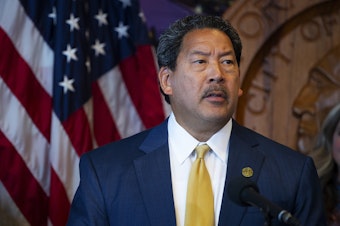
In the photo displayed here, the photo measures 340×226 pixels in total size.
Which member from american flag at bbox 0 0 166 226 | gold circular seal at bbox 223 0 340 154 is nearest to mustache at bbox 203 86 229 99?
american flag at bbox 0 0 166 226

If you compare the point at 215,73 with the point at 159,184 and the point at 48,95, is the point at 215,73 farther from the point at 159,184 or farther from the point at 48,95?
the point at 48,95

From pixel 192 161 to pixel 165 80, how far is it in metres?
0.33

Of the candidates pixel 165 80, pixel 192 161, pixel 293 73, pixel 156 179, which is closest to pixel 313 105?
pixel 293 73

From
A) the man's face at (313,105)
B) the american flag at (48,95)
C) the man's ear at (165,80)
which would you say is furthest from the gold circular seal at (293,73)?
the man's ear at (165,80)

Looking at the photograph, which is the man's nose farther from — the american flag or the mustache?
the american flag

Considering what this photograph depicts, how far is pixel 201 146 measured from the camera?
1.93m

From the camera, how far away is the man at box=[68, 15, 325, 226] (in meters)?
1.84

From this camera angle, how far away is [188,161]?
1.93m

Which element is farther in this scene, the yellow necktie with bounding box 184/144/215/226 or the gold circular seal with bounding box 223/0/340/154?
the gold circular seal with bounding box 223/0/340/154

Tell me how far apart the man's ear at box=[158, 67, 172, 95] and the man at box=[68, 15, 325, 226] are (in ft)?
0.12

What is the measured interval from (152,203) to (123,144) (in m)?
0.26

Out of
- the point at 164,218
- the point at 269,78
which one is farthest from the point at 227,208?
the point at 269,78

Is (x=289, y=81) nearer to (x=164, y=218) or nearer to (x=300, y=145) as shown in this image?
(x=300, y=145)

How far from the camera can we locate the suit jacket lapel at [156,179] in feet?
5.95
